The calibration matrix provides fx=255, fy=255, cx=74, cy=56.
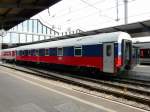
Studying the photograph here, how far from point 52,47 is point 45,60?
8.26ft

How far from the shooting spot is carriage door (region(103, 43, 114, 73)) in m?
15.8

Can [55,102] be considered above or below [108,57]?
below

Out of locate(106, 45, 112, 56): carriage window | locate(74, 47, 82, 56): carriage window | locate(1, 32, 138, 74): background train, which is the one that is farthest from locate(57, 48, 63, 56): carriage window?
locate(106, 45, 112, 56): carriage window

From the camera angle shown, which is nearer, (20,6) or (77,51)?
(77,51)

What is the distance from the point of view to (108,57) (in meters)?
16.1

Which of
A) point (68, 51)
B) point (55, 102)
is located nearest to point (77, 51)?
point (68, 51)

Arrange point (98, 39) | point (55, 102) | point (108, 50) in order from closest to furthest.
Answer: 1. point (55, 102)
2. point (108, 50)
3. point (98, 39)

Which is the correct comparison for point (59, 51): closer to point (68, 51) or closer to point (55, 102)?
point (68, 51)

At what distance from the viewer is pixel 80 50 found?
19016 millimetres

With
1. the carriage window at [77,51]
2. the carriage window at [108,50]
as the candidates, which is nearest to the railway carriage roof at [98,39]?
the carriage window at [77,51]

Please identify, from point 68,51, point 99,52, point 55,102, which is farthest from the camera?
point 68,51

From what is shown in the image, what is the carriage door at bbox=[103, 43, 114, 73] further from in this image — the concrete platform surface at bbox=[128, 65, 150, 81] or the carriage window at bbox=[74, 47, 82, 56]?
the carriage window at bbox=[74, 47, 82, 56]

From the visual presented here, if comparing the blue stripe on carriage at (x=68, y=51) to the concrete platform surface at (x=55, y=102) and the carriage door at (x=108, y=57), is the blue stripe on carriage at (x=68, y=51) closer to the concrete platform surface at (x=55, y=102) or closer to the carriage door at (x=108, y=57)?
the carriage door at (x=108, y=57)

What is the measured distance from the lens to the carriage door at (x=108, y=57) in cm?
1581
